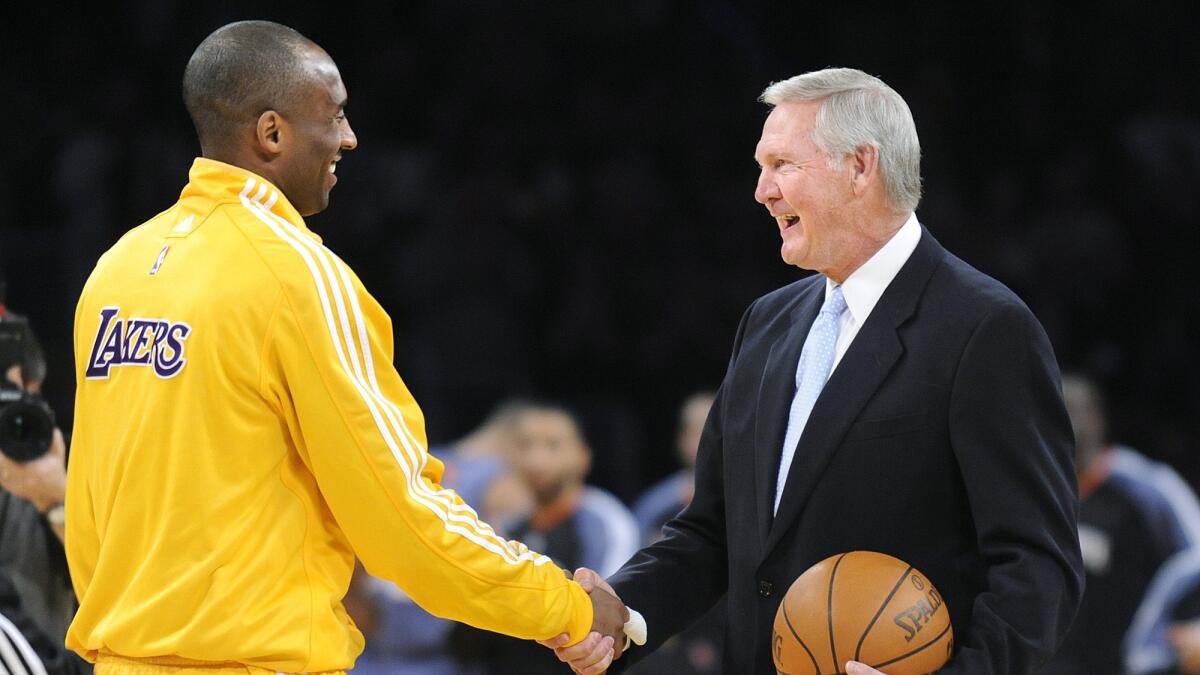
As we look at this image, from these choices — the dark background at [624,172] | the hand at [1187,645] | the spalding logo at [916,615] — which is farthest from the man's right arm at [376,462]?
the dark background at [624,172]

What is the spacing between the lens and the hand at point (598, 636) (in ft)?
11.6

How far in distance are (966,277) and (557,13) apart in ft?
22.5

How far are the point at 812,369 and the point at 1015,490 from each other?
54 centimetres

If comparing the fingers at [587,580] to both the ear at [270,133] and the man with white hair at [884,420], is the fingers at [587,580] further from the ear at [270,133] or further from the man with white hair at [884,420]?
the ear at [270,133]

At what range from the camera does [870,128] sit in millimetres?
3438

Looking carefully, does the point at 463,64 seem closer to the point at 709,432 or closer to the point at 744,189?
the point at 744,189

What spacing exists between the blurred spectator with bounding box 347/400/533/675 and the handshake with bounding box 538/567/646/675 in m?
4.08

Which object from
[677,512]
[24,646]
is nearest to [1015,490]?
[24,646]

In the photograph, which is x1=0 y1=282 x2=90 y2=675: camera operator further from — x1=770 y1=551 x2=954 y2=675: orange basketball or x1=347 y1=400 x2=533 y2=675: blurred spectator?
x1=347 y1=400 x2=533 y2=675: blurred spectator

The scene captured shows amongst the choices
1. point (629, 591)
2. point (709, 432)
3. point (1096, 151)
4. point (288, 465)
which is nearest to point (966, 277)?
point (709, 432)

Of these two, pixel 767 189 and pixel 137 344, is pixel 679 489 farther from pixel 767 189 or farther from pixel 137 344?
pixel 137 344

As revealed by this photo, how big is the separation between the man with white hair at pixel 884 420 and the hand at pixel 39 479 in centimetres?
137

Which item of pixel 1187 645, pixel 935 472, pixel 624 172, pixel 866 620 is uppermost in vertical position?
pixel 935 472

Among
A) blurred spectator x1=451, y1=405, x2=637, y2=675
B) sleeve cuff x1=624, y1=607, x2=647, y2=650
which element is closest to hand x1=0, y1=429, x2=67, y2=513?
sleeve cuff x1=624, y1=607, x2=647, y2=650
